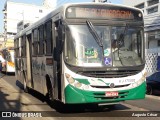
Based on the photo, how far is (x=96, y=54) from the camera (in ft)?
31.0

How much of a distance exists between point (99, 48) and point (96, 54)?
19cm

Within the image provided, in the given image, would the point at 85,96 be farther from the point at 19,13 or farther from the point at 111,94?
the point at 19,13

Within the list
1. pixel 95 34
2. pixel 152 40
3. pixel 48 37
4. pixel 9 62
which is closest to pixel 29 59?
pixel 48 37

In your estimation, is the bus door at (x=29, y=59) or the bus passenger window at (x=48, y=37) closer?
the bus passenger window at (x=48, y=37)

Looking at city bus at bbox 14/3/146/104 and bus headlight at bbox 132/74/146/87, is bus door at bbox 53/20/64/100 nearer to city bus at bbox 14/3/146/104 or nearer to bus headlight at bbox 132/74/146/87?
city bus at bbox 14/3/146/104

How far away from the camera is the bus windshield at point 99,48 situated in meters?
9.41

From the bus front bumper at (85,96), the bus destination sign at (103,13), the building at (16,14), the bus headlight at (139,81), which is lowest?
the bus front bumper at (85,96)

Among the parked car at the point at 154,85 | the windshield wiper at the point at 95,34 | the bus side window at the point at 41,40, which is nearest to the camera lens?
the windshield wiper at the point at 95,34

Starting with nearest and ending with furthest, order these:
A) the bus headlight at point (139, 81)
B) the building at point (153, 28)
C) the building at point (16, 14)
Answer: the bus headlight at point (139, 81) < the building at point (153, 28) < the building at point (16, 14)

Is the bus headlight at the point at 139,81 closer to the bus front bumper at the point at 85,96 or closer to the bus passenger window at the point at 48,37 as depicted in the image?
the bus front bumper at the point at 85,96

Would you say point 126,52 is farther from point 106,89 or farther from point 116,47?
point 106,89

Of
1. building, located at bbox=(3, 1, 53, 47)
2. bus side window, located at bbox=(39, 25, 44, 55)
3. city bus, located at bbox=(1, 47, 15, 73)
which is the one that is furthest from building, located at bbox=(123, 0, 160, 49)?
building, located at bbox=(3, 1, 53, 47)

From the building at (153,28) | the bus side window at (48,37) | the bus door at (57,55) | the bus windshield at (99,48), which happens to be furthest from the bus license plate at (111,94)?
the building at (153,28)

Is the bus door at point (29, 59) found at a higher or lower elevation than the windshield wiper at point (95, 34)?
lower
